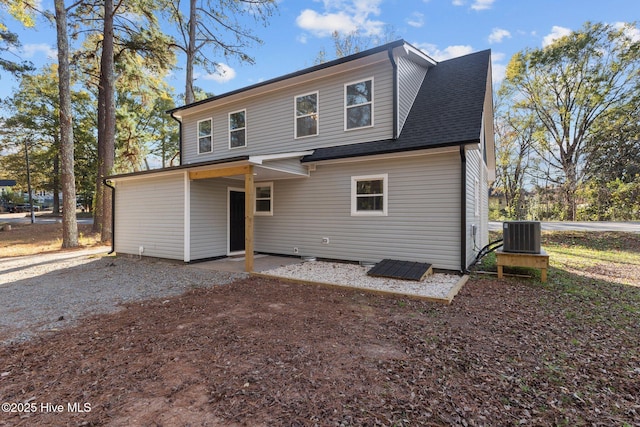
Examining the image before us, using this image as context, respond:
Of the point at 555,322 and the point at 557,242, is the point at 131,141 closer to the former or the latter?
the point at 555,322

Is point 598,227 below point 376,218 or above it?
below

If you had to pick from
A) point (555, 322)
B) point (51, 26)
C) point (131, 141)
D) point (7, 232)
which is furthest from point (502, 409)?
point (7, 232)

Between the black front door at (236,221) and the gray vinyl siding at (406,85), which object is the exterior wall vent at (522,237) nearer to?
the gray vinyl siding at (406,85)

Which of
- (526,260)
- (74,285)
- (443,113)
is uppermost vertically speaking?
(443,113)

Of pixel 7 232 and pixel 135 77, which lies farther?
pixel 7 232

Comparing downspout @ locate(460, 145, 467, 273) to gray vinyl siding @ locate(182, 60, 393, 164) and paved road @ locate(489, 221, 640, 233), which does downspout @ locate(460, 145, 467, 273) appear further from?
paved road @ locate(489, 221, 640, 233)

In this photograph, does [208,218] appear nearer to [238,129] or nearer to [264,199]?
[264,199]

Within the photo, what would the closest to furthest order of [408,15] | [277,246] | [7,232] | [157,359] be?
[157,359] → [277,246] → [408,15] → [7,232]

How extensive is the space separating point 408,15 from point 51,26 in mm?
14224

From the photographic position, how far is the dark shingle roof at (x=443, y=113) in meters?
6.11

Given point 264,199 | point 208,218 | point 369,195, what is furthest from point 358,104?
point 208,218

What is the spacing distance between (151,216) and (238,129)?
3.79m

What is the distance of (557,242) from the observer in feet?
A: 39.4

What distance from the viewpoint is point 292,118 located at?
861cm
